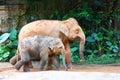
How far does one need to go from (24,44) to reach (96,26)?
448cm

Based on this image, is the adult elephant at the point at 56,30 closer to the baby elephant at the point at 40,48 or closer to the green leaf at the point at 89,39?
the baby elephant at the point at 40,48

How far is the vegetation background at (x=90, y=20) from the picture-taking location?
10225 millimetres

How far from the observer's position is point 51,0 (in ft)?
36.4

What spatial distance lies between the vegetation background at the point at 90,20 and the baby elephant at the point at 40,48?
3.02 m

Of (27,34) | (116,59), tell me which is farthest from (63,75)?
(116,59)

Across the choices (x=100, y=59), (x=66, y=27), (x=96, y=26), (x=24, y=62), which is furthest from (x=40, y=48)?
(x=96, y=26)

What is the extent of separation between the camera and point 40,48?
6.84 metres

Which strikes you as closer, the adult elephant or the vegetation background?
the adult elephant

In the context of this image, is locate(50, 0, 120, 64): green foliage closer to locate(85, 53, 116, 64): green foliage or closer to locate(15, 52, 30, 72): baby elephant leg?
locate(85, 53, 116, 64): green foliage

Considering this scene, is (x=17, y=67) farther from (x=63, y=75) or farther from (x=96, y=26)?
(x=96, y=26)

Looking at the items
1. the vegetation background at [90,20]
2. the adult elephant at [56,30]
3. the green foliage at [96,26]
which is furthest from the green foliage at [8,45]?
the adult elephant at [56,30]

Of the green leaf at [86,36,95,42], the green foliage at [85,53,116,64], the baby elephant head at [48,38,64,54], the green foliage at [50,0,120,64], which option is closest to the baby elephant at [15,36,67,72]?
the baby elephant head at [48,38,64,54]

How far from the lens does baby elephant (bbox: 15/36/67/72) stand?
22.4 ft

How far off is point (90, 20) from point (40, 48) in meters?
4.33
